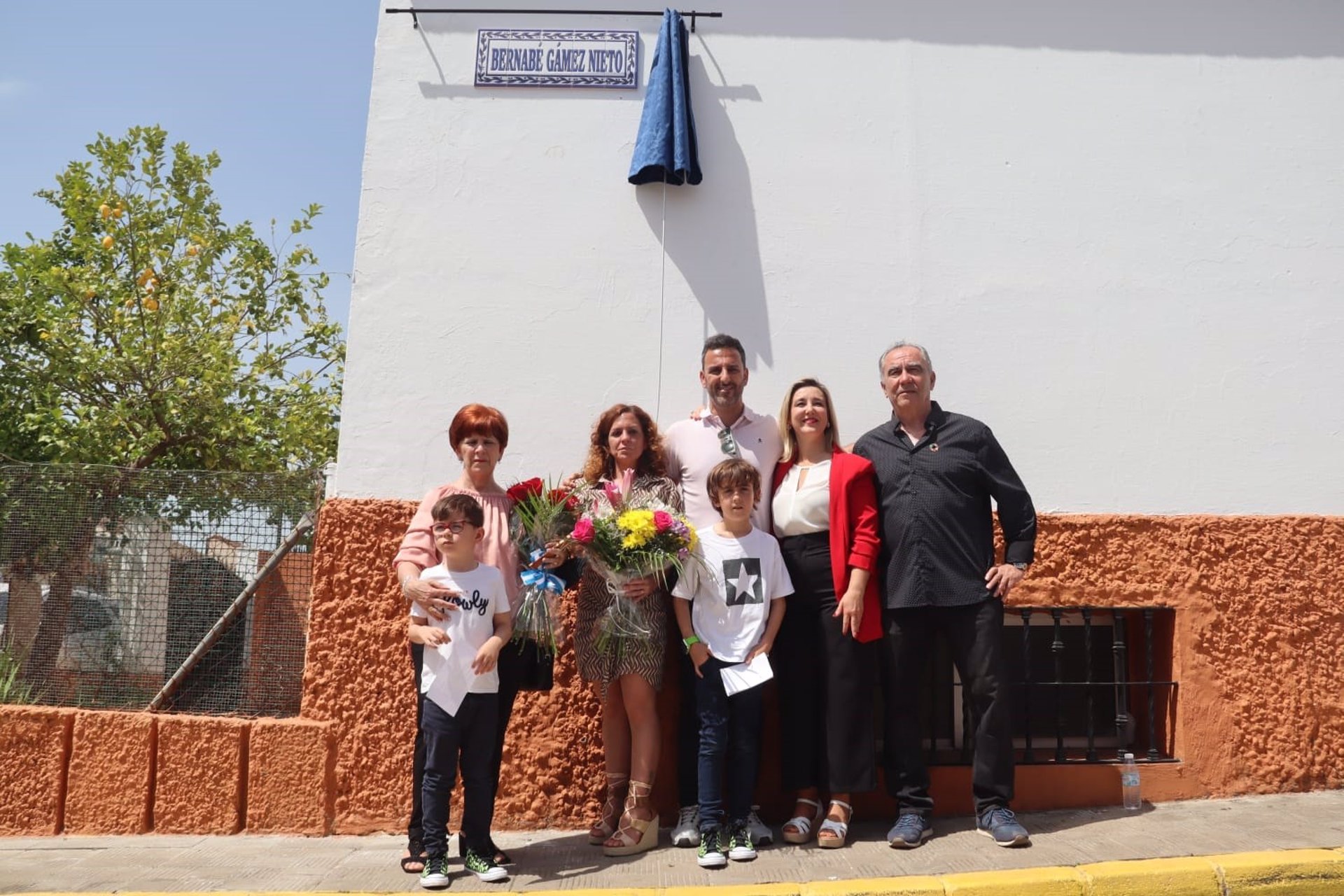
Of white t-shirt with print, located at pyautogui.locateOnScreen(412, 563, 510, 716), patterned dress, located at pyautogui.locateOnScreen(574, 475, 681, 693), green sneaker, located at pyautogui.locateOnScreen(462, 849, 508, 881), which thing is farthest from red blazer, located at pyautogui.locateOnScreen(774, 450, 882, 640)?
green sneaker, located at pyautogui.locateOnScreen(462, 849, 508, 881)

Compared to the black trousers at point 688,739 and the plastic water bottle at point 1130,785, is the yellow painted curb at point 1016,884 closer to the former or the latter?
the black trousers at point 688,739

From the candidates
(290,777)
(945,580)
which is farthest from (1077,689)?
(290,777)

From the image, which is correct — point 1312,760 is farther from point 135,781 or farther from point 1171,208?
point 135,781

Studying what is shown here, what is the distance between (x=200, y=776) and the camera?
4699mm

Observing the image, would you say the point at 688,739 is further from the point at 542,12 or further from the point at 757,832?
the point at 542,12

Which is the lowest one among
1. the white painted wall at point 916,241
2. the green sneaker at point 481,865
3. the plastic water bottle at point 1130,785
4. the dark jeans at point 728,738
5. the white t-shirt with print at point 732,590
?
the green sneaker at point 481,865

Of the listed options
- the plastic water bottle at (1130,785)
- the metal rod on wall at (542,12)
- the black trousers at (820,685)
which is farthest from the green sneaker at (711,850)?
the metal rod on wall at (542,12)

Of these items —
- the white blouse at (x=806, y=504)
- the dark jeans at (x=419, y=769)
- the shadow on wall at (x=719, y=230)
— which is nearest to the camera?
the dark jeans at (x=419, y=769)

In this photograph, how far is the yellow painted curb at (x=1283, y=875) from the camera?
12.2ft

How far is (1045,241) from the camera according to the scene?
17.2ft

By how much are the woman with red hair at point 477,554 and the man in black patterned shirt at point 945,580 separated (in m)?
1.50

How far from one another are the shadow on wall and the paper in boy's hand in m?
1.58

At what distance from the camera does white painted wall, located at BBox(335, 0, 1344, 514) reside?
5.06m

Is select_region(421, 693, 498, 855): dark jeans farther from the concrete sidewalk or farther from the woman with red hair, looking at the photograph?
the concrete sidewalk
